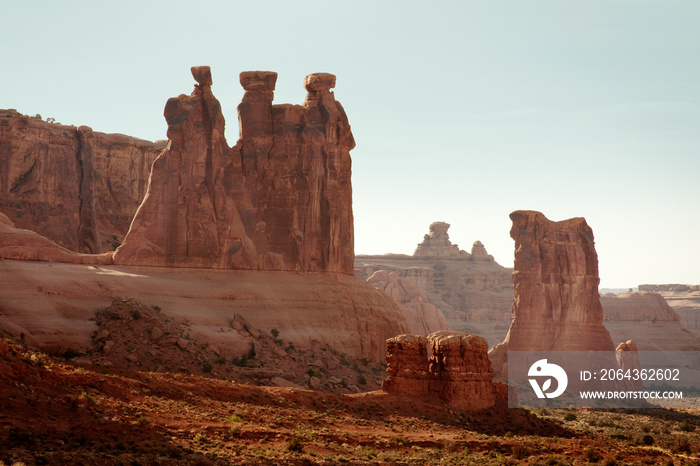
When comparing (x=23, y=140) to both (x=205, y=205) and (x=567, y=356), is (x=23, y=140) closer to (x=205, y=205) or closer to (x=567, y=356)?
(x=205, y=205)

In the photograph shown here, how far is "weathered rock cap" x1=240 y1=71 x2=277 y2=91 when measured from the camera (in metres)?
71.4

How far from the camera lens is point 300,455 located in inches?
1470

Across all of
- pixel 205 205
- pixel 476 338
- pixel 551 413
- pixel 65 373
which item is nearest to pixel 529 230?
pixel 551 413

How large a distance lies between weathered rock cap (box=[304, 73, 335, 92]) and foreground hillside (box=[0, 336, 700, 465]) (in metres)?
28.6

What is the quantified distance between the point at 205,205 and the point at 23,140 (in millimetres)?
19926

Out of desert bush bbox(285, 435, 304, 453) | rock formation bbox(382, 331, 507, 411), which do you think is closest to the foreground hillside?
desert bush bbox(285, 435, 304, 453)

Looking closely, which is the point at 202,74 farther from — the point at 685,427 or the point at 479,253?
the point at 479,253

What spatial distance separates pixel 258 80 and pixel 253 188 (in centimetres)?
687

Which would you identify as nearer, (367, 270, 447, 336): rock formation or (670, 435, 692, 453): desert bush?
(670, 435, 692, 453): desert bush

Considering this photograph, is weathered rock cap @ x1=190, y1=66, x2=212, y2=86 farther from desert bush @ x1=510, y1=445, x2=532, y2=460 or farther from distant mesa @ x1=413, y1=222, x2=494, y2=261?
distant mesa @ x1=413, y1=222, x2=494, y2=261

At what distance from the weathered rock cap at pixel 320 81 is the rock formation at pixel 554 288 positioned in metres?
30.7

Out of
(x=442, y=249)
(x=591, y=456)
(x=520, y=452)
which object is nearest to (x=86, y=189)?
(x=520, y=452)

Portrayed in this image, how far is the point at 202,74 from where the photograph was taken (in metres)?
68.6

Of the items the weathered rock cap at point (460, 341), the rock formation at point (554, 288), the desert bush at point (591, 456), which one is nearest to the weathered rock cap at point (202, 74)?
the weathered rock cap at point (460, 341)
